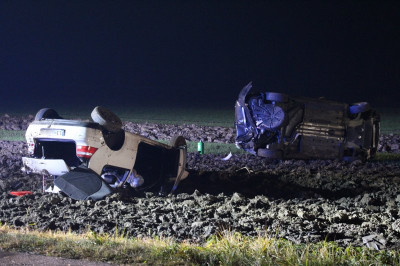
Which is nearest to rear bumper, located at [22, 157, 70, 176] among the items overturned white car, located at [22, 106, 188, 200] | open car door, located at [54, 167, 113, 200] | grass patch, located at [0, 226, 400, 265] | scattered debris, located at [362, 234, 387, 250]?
overturned white car, located at [22, 106, 188, 200]

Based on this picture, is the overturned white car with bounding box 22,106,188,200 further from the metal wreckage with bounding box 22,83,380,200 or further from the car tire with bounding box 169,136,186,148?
the car tire with bounding box 169,136,186,148

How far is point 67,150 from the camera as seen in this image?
9.81m

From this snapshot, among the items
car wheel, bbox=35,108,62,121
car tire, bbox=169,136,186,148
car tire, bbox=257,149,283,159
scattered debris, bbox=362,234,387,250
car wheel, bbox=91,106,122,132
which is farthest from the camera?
car tire, bbox=257,149,283,159

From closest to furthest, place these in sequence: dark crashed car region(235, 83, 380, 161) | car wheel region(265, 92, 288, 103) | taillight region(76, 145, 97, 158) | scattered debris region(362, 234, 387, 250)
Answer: scattered debris region(362, 234, 387, 250)
taillight region(76, 145, 97, 158)
car wheel region(265, 92, 288, 103)
dark crashed car region(235, 83, 380, 161)

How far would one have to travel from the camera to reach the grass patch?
483 cm

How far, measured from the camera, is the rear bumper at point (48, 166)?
866 cm

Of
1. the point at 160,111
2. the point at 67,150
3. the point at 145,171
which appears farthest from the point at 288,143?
the point at 160,111

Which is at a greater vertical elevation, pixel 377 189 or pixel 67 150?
pixel 67 150

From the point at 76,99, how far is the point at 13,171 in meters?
24.4

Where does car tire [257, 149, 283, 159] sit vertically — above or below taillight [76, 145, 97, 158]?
below

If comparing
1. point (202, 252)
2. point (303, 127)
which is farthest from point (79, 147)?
point (303, 127)

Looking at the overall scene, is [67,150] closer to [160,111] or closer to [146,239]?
[146,239]

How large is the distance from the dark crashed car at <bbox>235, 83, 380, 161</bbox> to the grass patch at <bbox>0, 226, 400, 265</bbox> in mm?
8921

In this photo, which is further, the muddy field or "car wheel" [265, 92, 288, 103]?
"car wheel" [265, 92, 288, 103]
